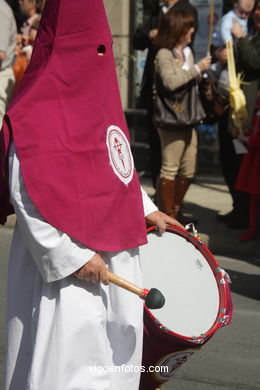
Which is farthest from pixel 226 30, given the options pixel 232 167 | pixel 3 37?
pixel 3 37

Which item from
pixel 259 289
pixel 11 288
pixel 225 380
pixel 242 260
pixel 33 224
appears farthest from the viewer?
pixel 242 260

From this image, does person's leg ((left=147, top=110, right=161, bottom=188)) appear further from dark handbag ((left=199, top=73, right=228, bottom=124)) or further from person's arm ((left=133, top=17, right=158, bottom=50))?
dark handbag ((left=199, top=73, right=228, bottom=124))

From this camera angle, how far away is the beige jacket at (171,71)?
7.67 m

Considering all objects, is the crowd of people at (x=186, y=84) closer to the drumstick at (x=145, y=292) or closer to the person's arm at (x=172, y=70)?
the person's arm at (x=172, y=70)

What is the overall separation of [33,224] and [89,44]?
0.68 meters

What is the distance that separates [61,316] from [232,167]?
18.5 feet

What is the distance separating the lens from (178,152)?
8000 millimetres

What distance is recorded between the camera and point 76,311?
315cm

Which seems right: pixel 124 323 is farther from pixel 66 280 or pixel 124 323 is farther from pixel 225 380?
pixel 225 380

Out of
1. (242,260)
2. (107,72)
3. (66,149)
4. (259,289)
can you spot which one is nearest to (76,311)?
(66,149)

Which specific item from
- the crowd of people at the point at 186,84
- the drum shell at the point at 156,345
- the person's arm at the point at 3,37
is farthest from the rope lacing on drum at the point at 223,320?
the person's arm at the point at 3,37

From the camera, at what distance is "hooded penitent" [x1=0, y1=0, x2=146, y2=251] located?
312 centimetres

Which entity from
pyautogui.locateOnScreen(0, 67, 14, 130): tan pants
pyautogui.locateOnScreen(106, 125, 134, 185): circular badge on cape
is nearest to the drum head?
pyautogui.locateOnScreen(106, 125, 134, 185): circular badge on cape

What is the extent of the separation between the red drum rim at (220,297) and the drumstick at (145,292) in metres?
0.32
